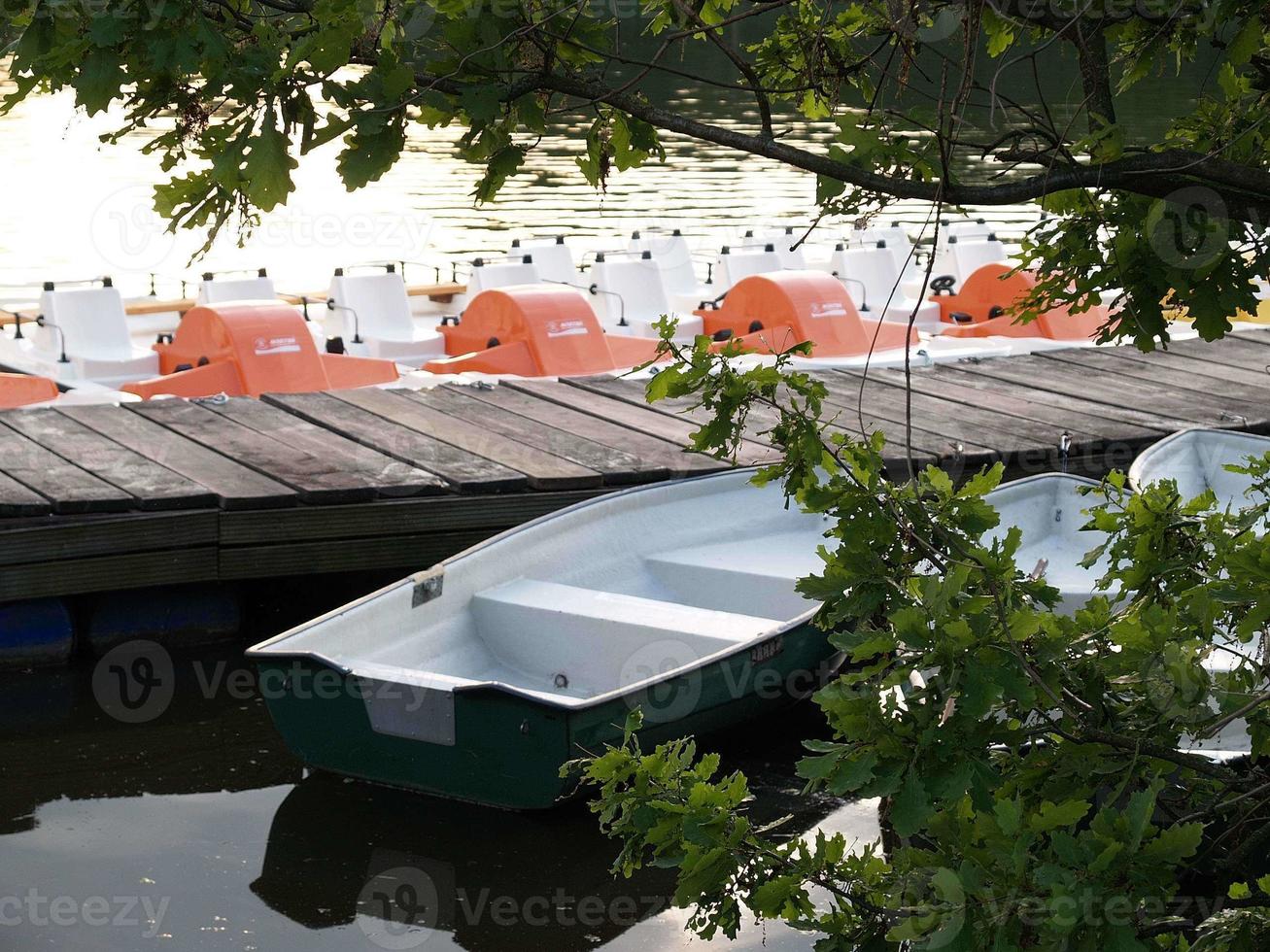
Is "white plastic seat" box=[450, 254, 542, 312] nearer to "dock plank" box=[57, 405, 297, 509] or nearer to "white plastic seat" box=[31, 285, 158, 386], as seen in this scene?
"white plastic seat" box=[31, 285, 158, 386]

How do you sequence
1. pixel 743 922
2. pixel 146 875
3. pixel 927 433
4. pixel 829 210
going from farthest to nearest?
pixel 927 433, pixel 146 875, pixel 743 922, pixel 829 210

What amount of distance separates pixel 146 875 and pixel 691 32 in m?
4.27

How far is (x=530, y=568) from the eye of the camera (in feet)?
23.0

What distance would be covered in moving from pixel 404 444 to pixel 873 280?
7865mm

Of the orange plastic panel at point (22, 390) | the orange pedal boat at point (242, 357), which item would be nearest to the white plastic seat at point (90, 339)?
the orange pedal boat at point (242, 357)

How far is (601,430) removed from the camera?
8781 millimetres

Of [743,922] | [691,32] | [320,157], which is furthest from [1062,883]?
[320,157]

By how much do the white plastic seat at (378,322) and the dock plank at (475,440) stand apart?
2.75m

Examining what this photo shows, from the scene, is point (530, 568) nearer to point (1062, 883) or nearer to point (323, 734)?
point (323, 734)

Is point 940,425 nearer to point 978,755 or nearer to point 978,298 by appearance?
point 978,298

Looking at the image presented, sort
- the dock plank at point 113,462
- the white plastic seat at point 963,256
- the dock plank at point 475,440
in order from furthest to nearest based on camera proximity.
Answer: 1. the white plastic seat at point 963,256
2. the dock plank at point 475,440
3. the dock plank at point 113,462

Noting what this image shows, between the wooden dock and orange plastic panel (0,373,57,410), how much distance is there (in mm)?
1421

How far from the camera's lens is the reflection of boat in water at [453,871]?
5219 millimetres

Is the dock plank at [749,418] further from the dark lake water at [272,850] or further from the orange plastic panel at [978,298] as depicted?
the orange plastic panel at [978,298]
